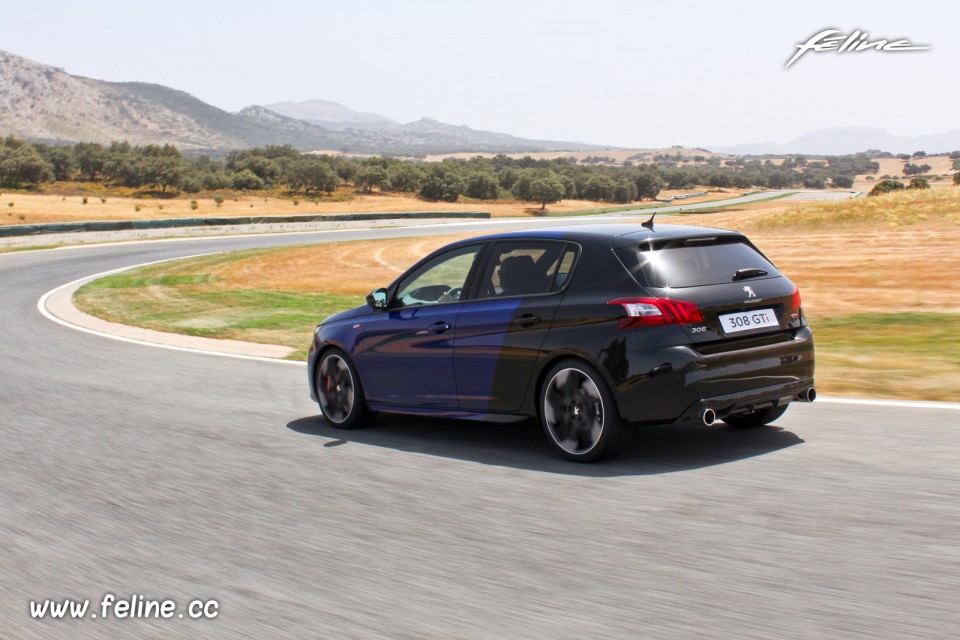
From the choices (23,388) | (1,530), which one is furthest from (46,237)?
(1,530)

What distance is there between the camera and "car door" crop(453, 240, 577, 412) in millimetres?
6828

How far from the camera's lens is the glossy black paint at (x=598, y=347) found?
245 inches

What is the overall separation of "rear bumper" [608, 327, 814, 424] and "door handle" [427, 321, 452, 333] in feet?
5.30

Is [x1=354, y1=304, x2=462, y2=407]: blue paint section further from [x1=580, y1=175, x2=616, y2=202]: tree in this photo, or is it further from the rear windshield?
[x1=580, y1=175, x2=616, y2=202]: tree

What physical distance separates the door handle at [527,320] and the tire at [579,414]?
0.34 meters

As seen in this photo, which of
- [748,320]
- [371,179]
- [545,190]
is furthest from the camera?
[371,179]

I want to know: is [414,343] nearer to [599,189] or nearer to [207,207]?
[207,207]

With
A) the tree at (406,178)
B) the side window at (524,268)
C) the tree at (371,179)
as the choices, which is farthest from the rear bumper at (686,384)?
the tree at (371,179)

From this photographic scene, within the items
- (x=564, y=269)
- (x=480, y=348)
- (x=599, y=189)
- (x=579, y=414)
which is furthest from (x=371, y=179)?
(x=579, y=414)

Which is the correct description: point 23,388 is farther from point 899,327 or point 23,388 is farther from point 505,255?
point 899,327

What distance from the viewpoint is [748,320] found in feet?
21.5

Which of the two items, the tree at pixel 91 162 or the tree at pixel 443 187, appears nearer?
the tree at pixel 443 187

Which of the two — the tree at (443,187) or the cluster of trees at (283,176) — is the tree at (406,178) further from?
the tree at (443,187)

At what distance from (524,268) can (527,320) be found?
1.44 feet
